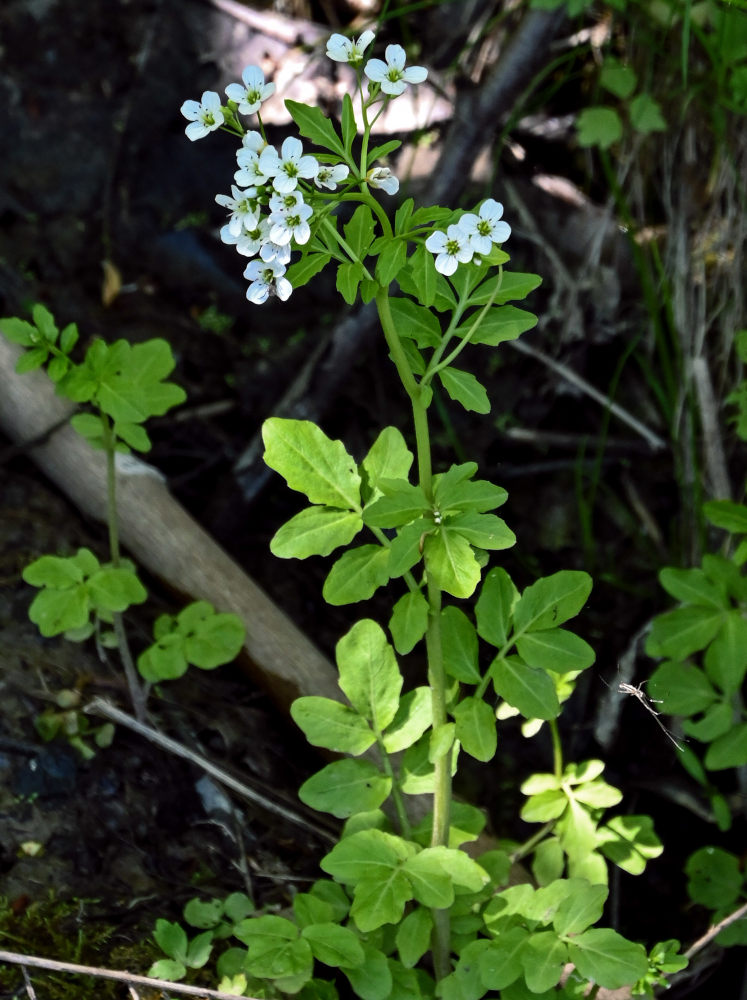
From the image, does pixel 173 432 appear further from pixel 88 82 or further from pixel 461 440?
pixel 88 82

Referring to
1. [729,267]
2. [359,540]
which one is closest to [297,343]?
[359,540]

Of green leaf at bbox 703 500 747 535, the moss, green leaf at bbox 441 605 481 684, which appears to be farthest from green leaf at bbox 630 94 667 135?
the moss

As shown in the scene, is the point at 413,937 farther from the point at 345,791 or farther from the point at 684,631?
the point at 684,631

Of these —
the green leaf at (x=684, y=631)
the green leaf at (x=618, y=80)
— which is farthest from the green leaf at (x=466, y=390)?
the green leaf at (x=618, y=80)

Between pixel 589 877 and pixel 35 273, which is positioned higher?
pixel 35 273

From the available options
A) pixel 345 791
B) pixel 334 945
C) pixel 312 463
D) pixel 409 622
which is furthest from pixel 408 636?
pixel 334 945
